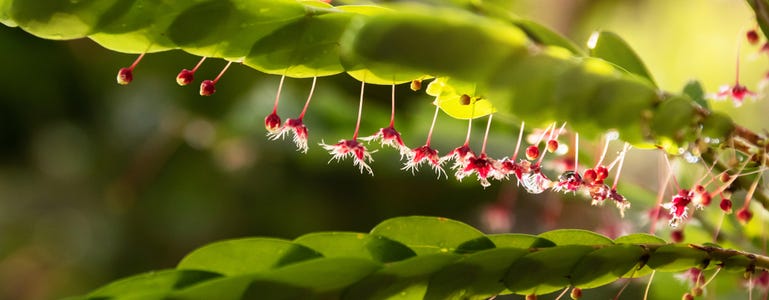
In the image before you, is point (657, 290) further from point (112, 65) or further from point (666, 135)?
point (112, 65)

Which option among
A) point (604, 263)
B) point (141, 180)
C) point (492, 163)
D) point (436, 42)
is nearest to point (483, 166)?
point (492, 163)

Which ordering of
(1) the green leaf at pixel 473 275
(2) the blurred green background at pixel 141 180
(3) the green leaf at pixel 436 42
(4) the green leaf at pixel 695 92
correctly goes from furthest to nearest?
(2) the blurred green background at pixel 141 180
(4) the green leaf at pixel 695 92
(1) the green leaf at pixel 473 275
(3) the green leaf at pixel 436 42

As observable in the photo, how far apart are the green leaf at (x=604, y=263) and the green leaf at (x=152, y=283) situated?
0.21 metres

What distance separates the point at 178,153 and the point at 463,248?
1575 mm

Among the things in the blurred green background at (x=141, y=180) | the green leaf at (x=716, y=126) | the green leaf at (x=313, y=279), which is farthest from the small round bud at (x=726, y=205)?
the blurred green background at (x=141, y=180)

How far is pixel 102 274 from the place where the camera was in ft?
6.38

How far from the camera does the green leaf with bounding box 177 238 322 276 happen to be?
0.44m

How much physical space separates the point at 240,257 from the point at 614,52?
0.26 meters

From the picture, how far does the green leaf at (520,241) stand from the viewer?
0.50 m

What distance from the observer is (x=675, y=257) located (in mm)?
502

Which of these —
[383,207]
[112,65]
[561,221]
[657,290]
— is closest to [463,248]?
[657,290]

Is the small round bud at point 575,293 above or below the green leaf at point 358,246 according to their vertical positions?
below

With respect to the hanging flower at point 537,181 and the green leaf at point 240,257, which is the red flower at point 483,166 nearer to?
the hanging flower at point 537,181

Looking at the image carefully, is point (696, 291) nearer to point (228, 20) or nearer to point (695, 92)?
point (695, 92)
